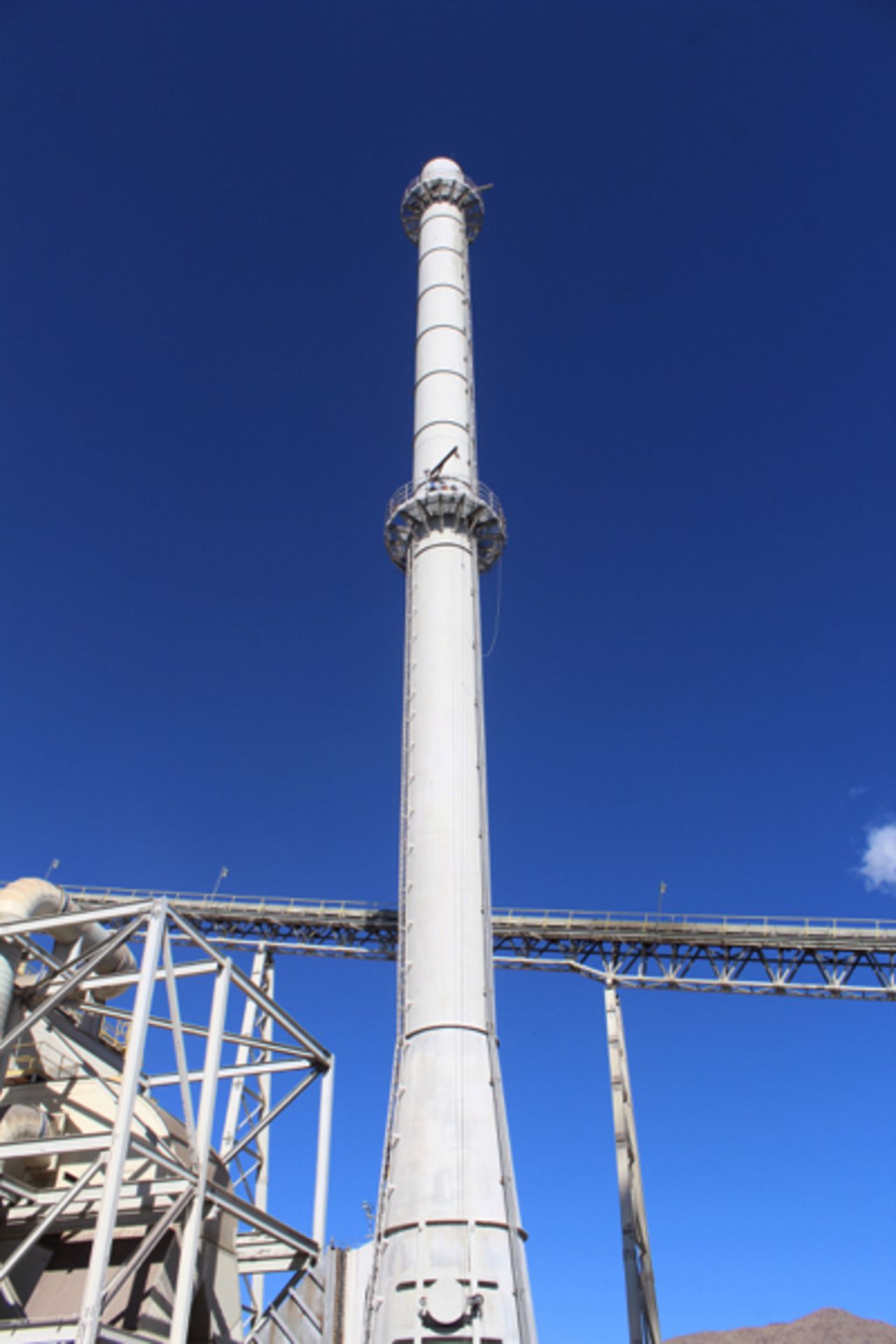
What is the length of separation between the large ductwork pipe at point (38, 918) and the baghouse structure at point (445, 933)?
690cm

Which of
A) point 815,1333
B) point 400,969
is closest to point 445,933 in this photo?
point 400,969

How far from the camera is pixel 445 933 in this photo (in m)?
24.5

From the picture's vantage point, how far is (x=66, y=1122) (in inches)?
886

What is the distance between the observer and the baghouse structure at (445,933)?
1980 centimetres

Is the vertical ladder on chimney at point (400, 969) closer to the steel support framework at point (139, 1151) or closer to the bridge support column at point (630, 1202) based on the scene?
the steel support framework at point (139, 1151)

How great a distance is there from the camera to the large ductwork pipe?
56.3 ft

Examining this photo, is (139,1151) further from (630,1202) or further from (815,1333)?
(815,1333)

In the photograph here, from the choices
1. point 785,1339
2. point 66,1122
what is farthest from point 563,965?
point 785,1339

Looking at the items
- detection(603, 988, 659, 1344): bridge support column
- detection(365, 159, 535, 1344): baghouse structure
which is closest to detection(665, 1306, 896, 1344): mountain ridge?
detection(603, 988, 659, 1344): bridge support column

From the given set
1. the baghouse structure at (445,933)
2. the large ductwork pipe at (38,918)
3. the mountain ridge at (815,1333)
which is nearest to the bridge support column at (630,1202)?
the baghouse structure at (445,933)

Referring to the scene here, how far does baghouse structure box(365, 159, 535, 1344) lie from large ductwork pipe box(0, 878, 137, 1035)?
6.90 metres

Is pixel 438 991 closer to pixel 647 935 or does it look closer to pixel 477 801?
pixel 477 801

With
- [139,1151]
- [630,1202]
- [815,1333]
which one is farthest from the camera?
[815,1333]

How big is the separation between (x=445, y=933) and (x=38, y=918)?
33.3 ft
